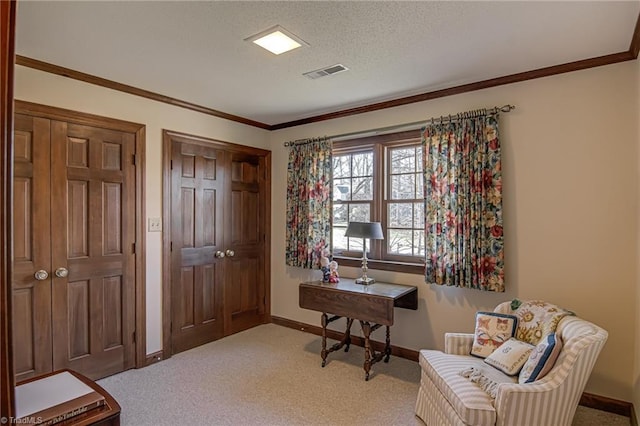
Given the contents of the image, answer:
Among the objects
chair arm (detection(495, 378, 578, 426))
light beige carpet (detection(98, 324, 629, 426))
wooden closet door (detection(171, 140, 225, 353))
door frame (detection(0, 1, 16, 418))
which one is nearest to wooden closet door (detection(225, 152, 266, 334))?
wooden closet door (detection(171, 140, 225, 353))

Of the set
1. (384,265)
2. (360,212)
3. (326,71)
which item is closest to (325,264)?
(384,265)

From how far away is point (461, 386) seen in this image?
1.97 meters

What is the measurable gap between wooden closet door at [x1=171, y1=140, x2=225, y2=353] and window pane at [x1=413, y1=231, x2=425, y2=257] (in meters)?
2.06

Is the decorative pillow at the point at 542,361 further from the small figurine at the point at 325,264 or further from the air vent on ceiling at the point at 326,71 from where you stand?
the air vent on ceiling at the point at 326,71

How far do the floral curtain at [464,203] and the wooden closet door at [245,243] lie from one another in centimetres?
207

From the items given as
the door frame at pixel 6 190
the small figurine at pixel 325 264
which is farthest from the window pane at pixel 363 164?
the door frame at pixel 6 190

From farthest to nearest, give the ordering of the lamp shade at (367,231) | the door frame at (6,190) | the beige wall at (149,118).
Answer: the lamp shade at (367,231)
the beige wall at (149,118)
the door frame at (6,190)

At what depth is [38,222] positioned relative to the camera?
2.60 metres

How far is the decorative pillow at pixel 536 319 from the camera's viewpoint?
2203mm

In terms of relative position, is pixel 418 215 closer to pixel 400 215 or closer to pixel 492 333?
pixel 400 215

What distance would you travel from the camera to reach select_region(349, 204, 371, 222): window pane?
12.5ft

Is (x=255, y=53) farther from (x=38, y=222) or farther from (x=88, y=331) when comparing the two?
(x=88, y=331)

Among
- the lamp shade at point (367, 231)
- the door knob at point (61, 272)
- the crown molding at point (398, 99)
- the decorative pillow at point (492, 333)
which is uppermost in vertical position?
the crown molding at point (398, 99)

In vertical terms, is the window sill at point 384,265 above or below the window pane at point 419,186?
below
